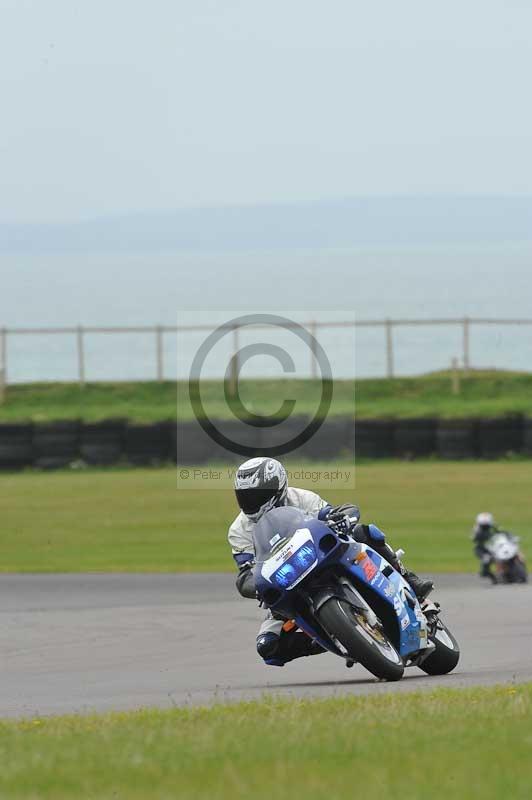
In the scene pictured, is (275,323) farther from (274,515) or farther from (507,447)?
(274,515)

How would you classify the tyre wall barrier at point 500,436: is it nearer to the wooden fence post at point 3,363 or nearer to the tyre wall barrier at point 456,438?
the tyre wall barrier at point 456,438

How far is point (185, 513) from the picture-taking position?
79.0 ft

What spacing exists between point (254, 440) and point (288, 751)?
892 inches

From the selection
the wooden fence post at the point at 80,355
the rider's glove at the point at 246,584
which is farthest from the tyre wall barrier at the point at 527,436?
the rider's glove at the point at 246,584

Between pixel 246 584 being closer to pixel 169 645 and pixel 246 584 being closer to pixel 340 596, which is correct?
pixel 340 596

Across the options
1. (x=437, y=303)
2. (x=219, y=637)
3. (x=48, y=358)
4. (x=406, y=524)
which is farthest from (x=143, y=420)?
(x=437, y=303)

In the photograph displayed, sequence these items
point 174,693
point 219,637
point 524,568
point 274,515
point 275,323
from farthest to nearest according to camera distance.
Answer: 1. point 275,323
2. point 524,568
3. point 219,637
4. point 174,693
5. point 274,515

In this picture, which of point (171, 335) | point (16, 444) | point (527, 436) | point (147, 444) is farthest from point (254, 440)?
point (171, 335)

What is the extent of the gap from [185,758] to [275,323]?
111ft

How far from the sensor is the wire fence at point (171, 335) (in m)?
37.6

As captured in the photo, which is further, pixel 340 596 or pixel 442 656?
pixel 442 656

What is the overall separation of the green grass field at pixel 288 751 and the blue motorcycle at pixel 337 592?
0.59 metres

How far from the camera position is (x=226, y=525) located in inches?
895

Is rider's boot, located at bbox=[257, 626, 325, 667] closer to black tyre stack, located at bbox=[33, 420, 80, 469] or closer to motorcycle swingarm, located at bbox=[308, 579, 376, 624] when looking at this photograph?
motorcycle swingarm, located at bbox=[308, 579, 376, 624]
